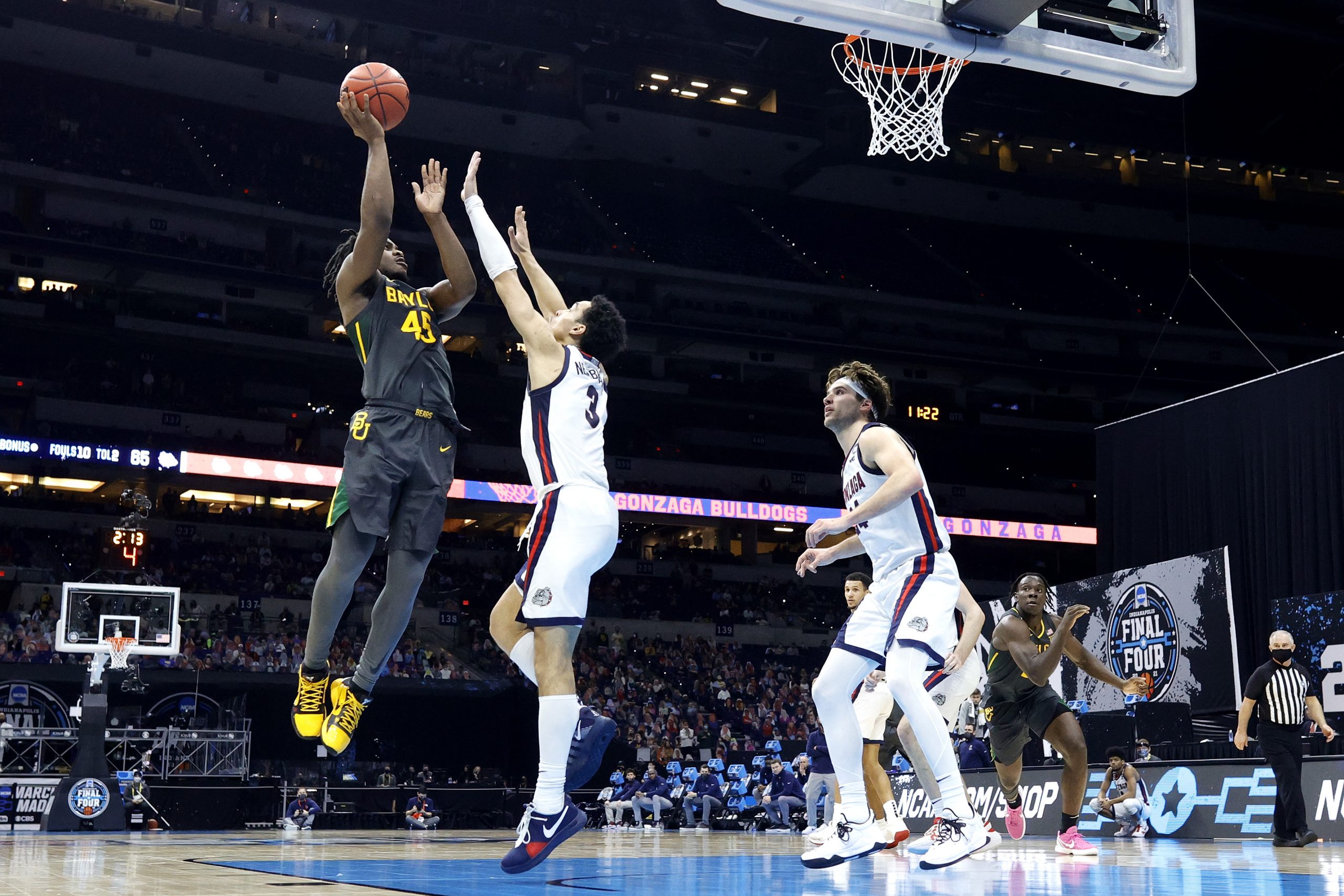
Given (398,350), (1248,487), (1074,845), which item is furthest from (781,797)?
(398,350)

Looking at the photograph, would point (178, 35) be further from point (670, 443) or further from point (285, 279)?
point (670, 443)

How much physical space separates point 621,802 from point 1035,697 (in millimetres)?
16252

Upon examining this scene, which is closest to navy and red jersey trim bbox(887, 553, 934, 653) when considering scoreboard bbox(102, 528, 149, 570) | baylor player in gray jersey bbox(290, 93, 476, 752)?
baylor player in gray jersey bbox(290, 93, 476, 752)

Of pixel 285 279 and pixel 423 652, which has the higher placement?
pixel 285 279

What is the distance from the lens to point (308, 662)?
19.4 feet

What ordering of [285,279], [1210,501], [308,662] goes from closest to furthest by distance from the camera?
[308,662]
[1210,501]
[285,279]

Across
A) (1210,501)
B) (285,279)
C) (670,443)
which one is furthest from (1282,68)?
(285,279)

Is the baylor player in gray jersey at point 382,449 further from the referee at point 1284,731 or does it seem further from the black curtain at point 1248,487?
the black curtain at point 1248,487

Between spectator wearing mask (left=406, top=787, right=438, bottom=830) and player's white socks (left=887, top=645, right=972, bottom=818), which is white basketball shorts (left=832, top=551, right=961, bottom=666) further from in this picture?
spectator wearing mask (left=406, top=787, right=438, bottom=830)

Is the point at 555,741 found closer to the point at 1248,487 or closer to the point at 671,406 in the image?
the point at 1248,487

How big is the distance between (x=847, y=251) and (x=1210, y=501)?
2234cm

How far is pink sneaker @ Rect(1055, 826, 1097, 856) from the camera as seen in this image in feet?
30.7

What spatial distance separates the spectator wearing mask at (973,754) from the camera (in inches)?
657

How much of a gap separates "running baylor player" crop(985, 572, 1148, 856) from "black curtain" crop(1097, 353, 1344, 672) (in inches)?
522
